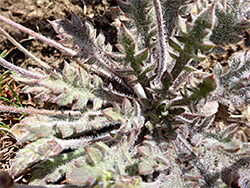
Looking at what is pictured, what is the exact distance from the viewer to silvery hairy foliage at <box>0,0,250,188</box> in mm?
1812

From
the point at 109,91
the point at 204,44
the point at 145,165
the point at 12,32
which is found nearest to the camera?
the point at 204,44

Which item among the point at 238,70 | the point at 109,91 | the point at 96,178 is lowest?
the point at 96,178

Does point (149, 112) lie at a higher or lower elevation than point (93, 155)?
higher

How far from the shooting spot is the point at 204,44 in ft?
5.46

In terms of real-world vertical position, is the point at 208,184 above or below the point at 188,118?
below

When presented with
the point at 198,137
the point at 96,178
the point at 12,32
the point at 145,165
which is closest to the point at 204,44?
the point at 198,137

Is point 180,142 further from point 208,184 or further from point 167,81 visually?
point 167,81

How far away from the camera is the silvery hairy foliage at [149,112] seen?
5.94 feet

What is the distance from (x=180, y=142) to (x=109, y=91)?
2.92 ft

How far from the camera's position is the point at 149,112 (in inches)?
95.3

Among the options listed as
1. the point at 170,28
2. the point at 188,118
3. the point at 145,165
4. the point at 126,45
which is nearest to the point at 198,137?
the point at 188,118

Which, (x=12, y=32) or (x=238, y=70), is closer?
(x=238, y=70)

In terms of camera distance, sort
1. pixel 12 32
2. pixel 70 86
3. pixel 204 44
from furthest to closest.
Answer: pixel 12 32 → pixel 70 86 → pixel 204 44

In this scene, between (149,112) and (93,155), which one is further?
(149,112)
